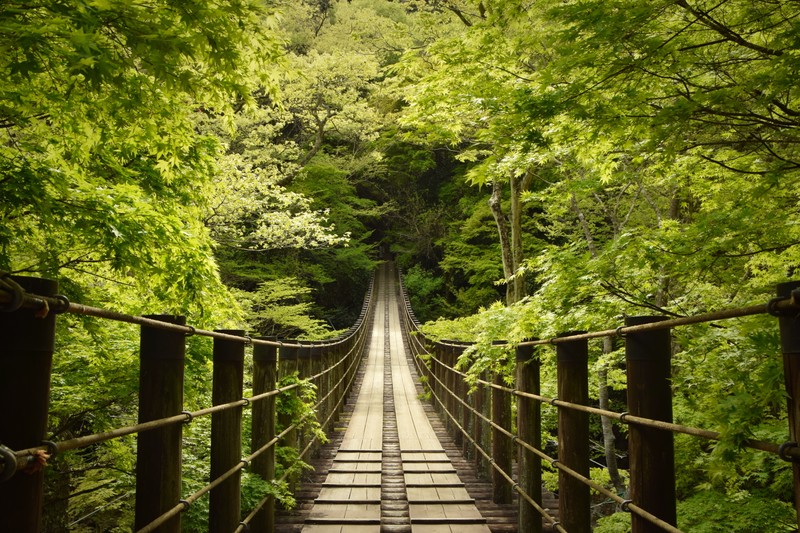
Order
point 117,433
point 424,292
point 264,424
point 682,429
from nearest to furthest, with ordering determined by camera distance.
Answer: point 117,433 < point 682,429 < point 264,424 < point 424,292

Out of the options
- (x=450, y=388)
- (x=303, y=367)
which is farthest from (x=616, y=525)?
(x=450, y=388)

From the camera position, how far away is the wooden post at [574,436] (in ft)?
8.13

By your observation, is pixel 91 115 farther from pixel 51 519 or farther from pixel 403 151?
pixel 403 151

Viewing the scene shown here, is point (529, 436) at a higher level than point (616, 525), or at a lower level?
higher

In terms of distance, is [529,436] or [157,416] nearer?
[157,416]

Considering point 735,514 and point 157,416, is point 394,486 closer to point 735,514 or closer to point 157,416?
point 735,514

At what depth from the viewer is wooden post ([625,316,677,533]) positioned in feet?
5.61

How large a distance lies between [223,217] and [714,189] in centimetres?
956

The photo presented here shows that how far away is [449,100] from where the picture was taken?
19.4 ft

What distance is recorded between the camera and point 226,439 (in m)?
2.49

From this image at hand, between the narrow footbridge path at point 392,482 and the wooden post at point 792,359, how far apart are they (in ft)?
8.78

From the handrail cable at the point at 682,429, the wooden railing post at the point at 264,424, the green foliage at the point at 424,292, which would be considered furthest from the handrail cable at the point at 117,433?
the green foliage at the point at 424,292

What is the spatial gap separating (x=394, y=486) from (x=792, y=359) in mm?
3978

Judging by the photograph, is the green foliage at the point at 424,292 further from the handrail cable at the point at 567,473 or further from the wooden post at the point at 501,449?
the wooden post at the point at 501,449
